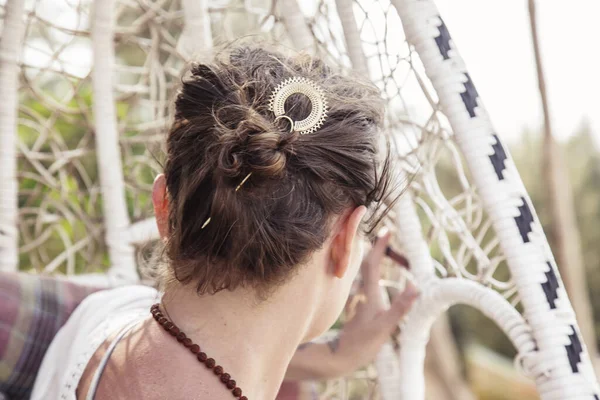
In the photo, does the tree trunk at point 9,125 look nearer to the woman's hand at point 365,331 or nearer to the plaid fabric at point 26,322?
the plaid fabric at point 26,322

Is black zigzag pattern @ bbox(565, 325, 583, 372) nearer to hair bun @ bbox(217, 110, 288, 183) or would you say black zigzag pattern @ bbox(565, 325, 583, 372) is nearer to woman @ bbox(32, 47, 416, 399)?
woman @ bbox(32, 47, 416, 399)

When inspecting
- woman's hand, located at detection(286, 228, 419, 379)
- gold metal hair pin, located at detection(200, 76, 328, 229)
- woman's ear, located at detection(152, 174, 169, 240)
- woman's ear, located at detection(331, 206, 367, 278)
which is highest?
gold metal hair pin, located at detection(200, 76, 328, 229)

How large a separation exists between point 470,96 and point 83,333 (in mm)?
673

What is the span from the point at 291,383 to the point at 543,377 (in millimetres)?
723

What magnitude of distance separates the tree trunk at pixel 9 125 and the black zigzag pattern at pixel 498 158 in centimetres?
104

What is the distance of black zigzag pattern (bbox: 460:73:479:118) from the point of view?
998mm

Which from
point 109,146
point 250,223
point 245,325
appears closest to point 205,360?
point 245,325

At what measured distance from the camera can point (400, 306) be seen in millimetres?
1266

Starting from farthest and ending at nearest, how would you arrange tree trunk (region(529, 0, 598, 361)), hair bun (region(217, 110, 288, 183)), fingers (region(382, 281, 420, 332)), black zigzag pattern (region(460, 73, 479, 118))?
tree trunk (region(529, 0, 598, 361)) < fingers (region(382, 281, 420, 332)) < black zigzag pattern (region(460, 73, 479, 118)) < hair bun (region(217, 110, 288, 183))

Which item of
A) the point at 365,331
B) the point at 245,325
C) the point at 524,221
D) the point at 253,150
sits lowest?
the point at 365,331

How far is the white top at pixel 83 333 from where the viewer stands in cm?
95

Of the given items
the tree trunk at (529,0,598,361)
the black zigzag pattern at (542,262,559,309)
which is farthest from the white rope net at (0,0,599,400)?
the tree trunk at (529,0,598,361)

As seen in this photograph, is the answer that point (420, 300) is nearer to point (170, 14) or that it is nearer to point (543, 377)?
point (543, 377)

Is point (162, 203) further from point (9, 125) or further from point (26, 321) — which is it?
point (9, 125)
